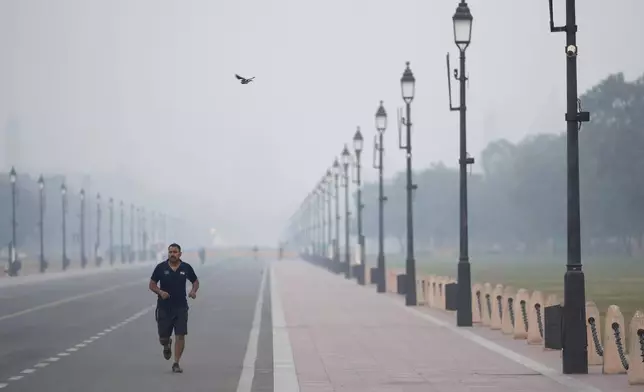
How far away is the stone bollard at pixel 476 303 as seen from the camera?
3675cm

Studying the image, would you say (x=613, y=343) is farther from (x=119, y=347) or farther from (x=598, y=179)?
(x=598, y=179)

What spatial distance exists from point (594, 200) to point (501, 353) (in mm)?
96701

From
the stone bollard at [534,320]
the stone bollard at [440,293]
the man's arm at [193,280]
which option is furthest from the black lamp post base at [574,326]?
the stone bollard at [440,293]

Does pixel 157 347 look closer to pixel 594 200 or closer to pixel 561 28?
pixel 561 28

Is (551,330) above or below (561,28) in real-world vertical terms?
below

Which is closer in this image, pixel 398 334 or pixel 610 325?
pixel 610 325

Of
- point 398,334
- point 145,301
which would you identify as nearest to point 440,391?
point 398,334

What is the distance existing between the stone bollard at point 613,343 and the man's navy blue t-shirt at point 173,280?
230 inches

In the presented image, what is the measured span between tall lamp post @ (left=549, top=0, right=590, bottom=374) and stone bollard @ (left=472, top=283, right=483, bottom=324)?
13819 millimetres

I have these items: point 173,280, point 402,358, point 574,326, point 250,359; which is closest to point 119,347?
point 250,359

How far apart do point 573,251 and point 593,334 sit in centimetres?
168

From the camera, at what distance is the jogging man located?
72.3ft

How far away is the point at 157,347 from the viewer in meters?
28.9

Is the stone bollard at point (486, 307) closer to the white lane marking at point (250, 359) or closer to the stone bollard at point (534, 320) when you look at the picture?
the white lane marking at point (250, 359)
